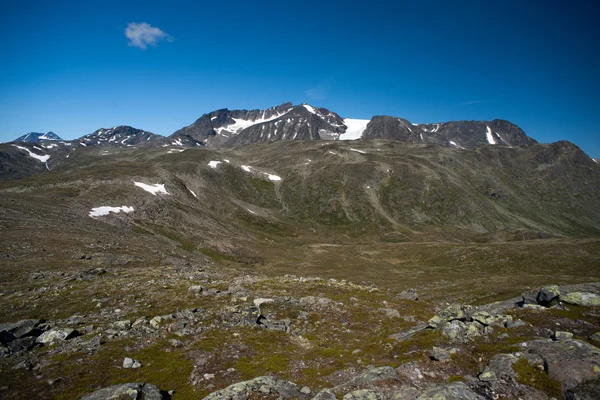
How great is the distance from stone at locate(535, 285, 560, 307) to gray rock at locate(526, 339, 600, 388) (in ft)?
37.2

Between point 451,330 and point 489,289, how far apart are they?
53.4m

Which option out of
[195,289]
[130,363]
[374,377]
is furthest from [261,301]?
[374,377]

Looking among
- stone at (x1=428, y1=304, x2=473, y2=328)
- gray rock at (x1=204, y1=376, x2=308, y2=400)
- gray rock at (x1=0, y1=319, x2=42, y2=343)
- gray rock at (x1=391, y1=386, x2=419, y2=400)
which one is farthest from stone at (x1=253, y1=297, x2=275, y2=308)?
gray rock at (x1=391, y1=386, x2=419, y2=400)

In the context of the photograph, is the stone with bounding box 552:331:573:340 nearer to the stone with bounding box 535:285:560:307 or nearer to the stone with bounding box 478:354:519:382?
the stone with bounding box 478:354:519:382

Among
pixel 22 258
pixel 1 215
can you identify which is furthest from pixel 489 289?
pixel 1 215

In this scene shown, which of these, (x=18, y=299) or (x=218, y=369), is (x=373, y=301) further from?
(x=18, y=299)

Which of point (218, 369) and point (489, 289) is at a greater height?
point (218, 369)

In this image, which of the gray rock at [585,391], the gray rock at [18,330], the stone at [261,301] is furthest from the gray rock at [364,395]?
the gray rock at [18,330]

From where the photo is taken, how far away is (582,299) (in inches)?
958

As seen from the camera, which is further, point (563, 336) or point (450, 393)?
point (563, 336)

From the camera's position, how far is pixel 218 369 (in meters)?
20.5

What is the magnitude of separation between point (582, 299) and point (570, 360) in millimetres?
12733

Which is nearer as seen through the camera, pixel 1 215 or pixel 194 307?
pixel 194 307

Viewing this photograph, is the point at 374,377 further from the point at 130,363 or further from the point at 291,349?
the point at 130,363
